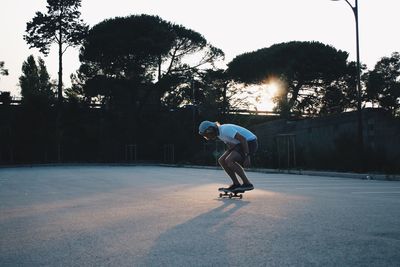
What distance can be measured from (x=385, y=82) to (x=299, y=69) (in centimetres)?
915

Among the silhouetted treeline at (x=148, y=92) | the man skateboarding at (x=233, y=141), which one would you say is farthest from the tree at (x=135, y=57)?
the man skateboarding at (x=233, y=141)

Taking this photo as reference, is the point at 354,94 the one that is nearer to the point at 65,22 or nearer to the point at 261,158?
the point at 261,158

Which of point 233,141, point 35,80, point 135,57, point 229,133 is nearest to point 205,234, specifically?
point 229,133

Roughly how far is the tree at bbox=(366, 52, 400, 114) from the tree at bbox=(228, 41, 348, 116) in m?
3.91

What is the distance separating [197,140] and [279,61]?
14625 mm

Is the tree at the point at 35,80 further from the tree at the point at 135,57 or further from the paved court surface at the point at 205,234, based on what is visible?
the paved court surface at the point at 205,234

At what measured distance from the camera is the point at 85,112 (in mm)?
43531

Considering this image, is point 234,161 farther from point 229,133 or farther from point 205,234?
point 205,234

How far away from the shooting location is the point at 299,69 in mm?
45500

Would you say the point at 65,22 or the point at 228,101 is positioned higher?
the point at 65,22

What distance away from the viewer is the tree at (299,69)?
45.1 meters

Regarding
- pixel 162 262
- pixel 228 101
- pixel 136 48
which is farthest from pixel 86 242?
pixel 136 48

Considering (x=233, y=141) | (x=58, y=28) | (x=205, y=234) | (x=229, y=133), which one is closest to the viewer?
(x=205, y=234)

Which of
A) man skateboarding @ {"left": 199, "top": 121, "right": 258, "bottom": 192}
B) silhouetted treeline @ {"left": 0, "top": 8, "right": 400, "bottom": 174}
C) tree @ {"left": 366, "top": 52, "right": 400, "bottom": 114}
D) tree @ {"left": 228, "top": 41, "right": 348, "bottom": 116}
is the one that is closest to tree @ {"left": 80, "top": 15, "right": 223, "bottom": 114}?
silhouetted treeline @ {"left": 0, "top": 8, "right": 400, "bottom": 174}
